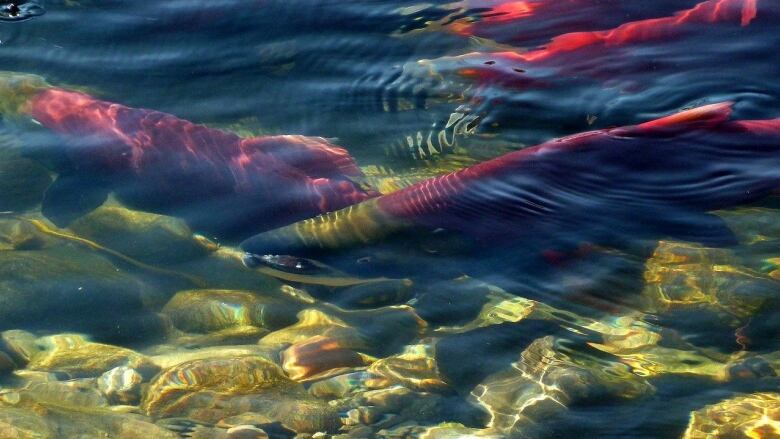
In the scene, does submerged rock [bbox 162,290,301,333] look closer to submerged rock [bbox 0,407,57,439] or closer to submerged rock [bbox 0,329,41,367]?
submerged rock [bbox 0,329,41,367]

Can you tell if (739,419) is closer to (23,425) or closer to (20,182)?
(23,425)

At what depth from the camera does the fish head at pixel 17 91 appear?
17.8 feet

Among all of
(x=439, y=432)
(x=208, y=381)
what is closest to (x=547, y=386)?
(x=439, y=432)

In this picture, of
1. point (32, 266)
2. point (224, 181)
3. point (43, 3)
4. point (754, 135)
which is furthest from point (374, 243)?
point (43, 3)

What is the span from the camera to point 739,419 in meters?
3.50

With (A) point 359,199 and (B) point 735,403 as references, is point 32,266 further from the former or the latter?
(B) point 735,403

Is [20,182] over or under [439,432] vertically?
over

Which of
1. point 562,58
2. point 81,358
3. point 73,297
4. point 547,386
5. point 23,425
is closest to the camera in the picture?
point 23,425

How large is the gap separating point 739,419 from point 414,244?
1.66 m

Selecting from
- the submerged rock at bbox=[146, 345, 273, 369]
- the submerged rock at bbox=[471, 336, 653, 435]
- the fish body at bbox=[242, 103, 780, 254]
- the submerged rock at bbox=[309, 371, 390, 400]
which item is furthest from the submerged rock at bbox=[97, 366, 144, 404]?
the submerged rock at bbox=[471, 336, 653, 435]

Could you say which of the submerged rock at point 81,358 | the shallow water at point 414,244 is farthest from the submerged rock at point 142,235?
the submerged rock at point 81,358

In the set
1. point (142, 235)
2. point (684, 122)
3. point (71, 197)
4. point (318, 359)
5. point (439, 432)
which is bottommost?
point (439, 432)

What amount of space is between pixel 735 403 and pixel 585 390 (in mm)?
565

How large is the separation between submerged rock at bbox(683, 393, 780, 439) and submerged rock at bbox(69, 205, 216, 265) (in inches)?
94.7
